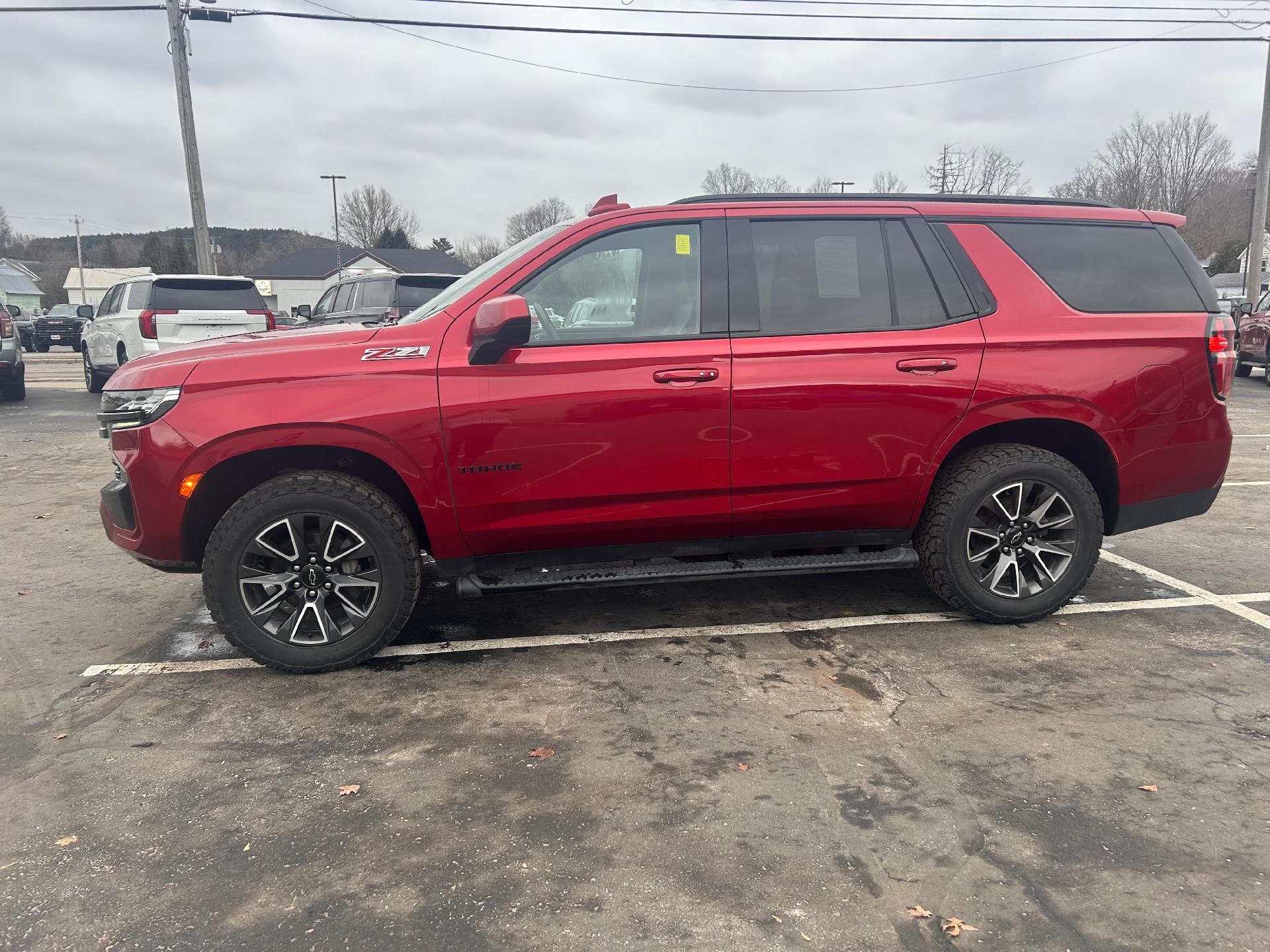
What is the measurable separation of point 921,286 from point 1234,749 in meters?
2.27

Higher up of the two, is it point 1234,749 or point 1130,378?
point 1130,378

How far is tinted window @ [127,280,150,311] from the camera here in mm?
12852

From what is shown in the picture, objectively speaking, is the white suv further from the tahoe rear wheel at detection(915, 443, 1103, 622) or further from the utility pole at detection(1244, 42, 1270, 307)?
the utility pole at detection(1244, 42, 1270, 307)

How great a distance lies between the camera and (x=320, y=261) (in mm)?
78125

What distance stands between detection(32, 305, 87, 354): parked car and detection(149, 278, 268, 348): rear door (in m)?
23.6

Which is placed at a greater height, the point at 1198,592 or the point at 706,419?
the point at 706,419

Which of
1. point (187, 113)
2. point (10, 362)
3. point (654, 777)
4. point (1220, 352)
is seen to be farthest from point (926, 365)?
point (187, 113)

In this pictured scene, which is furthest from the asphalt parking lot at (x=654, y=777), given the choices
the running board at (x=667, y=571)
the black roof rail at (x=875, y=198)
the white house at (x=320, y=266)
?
the white house at (x=320, y=266)

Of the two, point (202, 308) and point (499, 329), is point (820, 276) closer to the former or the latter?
point (499, 329)

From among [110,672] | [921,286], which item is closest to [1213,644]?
[921,286]

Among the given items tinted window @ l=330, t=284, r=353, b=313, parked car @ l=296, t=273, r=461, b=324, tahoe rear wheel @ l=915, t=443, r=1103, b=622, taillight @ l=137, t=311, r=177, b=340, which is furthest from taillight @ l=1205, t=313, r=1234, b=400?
taillight @ l=137, t=311, r=177, b=340

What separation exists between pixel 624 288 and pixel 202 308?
11050mm

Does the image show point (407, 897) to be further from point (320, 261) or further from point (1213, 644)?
point (320, 261)

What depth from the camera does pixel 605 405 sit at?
146 inches
